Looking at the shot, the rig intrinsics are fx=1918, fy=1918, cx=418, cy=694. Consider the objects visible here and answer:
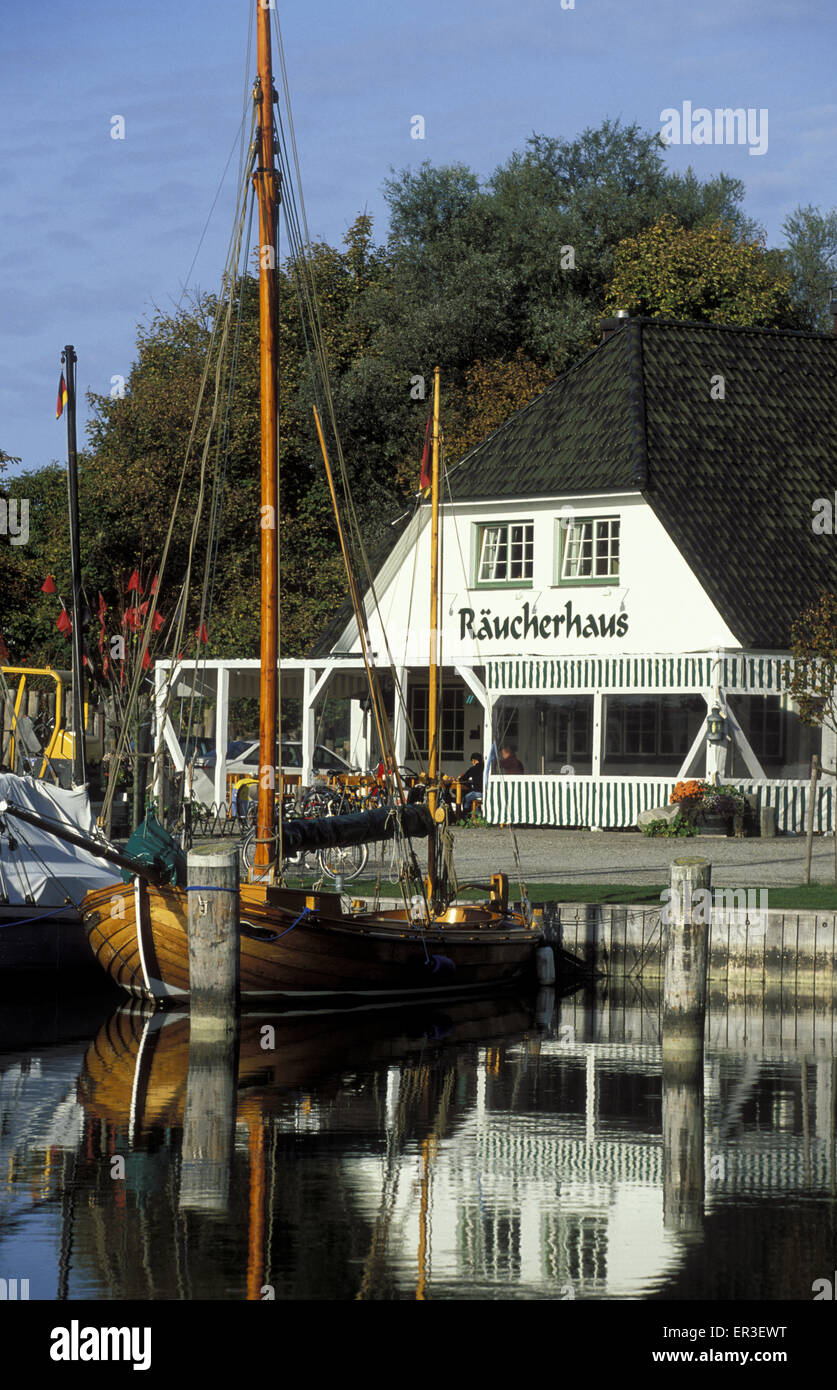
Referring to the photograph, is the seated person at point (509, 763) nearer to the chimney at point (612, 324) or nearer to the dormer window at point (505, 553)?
the dormer window at point (505, 553)

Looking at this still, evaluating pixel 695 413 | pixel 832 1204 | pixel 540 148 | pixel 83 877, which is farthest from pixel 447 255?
pixel 832 1204

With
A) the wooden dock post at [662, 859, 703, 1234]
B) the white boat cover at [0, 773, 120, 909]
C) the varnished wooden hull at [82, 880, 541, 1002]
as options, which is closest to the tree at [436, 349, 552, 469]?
the white boat cover at [0, 773, 120, 909]

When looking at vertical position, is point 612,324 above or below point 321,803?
above

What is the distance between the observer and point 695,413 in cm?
3622

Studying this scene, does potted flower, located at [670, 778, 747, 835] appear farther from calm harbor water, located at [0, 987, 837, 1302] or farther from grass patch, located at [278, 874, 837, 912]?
calm harbor water, located at [0, 987, 837, 1302]

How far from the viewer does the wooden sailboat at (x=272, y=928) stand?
18.8 metres

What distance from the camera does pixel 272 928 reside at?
18734 millimetres

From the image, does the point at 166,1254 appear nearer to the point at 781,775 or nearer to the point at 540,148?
the point at 781,775

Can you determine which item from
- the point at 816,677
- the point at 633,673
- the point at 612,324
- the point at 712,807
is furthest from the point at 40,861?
the point at 612,324

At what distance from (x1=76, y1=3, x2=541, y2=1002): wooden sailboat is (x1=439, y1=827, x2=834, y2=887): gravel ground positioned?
12.3 ft

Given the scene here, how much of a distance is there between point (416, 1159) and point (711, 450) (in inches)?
959

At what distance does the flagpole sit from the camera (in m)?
27.4

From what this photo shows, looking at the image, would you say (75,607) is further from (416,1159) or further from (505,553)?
(416,1159)
